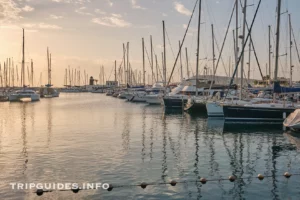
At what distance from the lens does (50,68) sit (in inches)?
5059

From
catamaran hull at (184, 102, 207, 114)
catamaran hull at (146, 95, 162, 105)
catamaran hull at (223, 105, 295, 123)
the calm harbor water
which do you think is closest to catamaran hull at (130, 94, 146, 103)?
catamaran hull at (146, 95, 162, 105)

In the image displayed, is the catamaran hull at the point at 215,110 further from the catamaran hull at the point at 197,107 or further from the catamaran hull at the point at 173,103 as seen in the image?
the catamaran hull at the point at 173,103

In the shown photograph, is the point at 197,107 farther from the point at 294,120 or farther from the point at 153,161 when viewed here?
the point at 153,161

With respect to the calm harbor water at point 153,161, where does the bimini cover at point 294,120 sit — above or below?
above

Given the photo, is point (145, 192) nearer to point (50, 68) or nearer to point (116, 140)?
point (116, 140)

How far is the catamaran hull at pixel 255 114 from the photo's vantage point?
36.0 metres

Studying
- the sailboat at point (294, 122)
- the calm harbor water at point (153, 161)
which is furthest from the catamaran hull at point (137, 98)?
the sailboat at point (294, 122)

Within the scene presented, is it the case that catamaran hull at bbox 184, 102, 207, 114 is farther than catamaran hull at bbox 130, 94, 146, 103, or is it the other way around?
catamaran hull at bbox 130, 94, 146, 103

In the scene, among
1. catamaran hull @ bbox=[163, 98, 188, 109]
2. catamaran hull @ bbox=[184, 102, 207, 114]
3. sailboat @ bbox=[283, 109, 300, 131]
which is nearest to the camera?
sailboat @ bbox=[283, 109, 300, 131]

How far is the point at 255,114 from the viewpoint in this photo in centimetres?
3638

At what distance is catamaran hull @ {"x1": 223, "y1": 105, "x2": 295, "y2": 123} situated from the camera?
118ft

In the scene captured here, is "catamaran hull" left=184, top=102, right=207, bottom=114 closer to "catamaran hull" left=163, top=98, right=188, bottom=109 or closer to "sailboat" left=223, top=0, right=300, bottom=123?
"catamaran hull" left=163, top=98, right=188, bottom=109

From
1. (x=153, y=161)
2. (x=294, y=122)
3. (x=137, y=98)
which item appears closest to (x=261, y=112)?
(x=294, y=122)

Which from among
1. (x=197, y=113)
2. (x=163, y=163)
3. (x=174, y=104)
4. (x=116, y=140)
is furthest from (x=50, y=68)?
(x=163, y=163)
